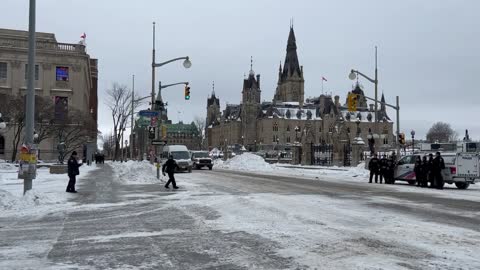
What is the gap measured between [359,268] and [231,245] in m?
2.74

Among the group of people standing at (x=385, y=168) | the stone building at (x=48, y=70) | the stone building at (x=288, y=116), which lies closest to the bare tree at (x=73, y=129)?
the stone building at (x=48, y=70)

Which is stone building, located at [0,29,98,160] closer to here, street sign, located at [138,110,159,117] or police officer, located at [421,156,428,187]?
street sign, located at [138,110,159,117]

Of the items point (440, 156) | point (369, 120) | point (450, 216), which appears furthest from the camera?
point (369, 120)

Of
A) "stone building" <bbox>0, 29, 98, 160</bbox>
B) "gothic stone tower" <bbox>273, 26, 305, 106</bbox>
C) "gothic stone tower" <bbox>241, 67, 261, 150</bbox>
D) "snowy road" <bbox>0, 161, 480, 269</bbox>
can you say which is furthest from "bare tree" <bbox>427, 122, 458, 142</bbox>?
"snowy road" <bbox>0, 161, 480, 269</bbox>

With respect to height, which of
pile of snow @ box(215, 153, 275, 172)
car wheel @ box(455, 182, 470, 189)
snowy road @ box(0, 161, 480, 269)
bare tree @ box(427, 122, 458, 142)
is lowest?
snowy road @ box(0, 161, 480, 269)

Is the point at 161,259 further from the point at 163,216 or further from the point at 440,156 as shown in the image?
the point at 440,156

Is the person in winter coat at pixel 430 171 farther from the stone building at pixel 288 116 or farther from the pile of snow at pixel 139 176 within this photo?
the stone building at pixel 288 116

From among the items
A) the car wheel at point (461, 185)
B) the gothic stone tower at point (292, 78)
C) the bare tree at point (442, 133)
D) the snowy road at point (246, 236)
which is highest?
the gothic stone tower at point (292, 78)

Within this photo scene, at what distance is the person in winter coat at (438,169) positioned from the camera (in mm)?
27484

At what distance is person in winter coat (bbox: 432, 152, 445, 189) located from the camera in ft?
90.2

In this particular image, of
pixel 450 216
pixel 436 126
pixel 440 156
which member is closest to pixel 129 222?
pixel 450 216

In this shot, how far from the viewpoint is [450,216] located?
14.3 m

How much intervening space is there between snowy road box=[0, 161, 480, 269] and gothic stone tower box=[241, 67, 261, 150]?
157099 mm

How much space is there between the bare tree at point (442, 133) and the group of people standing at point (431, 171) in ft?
469
